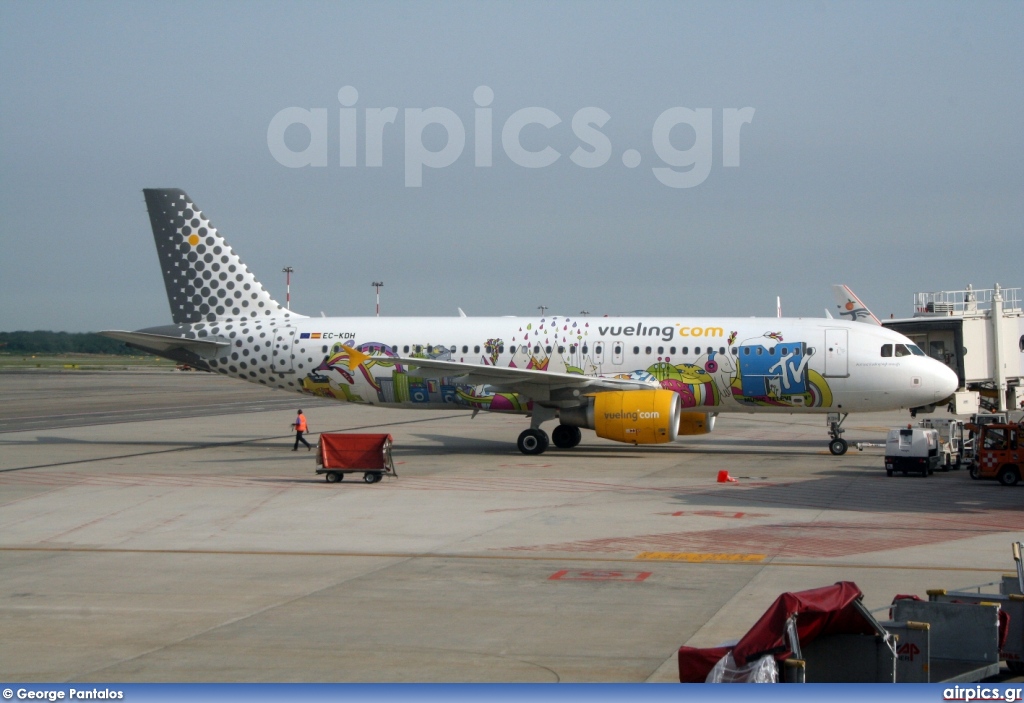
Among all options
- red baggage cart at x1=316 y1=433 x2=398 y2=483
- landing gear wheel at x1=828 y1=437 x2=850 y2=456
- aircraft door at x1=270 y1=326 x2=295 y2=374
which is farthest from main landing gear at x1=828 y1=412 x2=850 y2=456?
aircraft door at x1=270 y1=326 x2=295 y2=374

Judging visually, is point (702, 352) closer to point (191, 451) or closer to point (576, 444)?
point (576, 444)

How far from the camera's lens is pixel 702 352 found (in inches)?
1198

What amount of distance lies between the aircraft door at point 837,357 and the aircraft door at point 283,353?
1552cm

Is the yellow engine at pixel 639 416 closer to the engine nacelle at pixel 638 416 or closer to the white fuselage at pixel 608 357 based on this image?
the engine nacelle at pixel 638 416

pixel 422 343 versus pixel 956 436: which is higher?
pixel 422 343

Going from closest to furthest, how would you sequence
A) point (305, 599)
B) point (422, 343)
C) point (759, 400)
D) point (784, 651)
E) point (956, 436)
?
point (784, 651), point (305, 599), point (956, 436), point (759, 400), point (422, 343)

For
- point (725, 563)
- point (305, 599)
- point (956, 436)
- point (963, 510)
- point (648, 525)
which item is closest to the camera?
point (305, 599)

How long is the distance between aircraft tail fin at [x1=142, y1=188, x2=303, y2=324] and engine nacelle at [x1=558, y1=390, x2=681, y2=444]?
11262 mm

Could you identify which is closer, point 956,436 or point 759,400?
point 956,436

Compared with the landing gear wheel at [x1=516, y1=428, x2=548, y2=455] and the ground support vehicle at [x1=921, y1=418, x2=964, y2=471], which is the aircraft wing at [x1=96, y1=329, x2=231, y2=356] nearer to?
the landing gear wheel at [x1=516, y1=428, x2=548, y2=455]

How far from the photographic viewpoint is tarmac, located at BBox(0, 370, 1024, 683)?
10547 millimetres

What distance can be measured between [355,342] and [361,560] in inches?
694

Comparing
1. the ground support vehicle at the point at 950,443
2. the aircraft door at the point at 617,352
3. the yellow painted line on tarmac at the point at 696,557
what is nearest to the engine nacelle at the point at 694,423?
the aircraft door at the point at 617,352

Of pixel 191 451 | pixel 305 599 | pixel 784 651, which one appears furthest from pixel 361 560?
pixel 191 451
